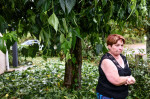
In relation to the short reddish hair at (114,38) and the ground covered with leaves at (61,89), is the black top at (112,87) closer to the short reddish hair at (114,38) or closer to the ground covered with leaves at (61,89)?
the short reddish hair at (114,38)

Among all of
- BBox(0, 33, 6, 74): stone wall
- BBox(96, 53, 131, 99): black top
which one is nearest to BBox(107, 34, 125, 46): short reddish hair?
BBox(96, 53, 131, 99): black top

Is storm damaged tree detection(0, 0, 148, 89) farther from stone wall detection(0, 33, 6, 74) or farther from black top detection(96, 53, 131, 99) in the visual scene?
stone wall detection(0, 33, 6, 74)

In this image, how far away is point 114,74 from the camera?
1.73 meters

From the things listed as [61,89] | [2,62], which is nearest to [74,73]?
[61,89]

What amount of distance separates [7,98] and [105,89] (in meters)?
2.38

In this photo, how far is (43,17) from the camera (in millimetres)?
1253

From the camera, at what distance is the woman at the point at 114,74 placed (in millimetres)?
1737

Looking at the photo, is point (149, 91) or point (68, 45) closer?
point (68, 45)

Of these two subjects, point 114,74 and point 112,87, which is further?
point 112,87

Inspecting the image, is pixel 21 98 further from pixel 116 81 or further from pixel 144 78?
pixel 144 78

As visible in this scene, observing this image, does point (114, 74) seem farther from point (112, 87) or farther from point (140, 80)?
point (140, 80)

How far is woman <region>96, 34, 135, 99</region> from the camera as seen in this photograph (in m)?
1.74

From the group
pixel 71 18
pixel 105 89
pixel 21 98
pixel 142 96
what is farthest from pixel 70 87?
pixel 71 18

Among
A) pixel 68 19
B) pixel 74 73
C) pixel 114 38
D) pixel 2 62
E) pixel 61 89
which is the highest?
pixel 68 19
